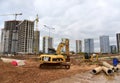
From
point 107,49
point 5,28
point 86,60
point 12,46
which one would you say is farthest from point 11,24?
point 86,60

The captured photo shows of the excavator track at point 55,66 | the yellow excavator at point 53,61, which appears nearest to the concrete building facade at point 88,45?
the excavator track at point 55,66

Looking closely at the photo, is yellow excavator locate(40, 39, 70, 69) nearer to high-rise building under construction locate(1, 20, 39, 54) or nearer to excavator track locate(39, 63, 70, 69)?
excavator track locate(39, 63, 70, 69)

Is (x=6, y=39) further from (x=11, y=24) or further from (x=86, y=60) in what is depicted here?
(x=86, y=60)

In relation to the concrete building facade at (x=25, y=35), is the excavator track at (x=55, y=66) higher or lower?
lower

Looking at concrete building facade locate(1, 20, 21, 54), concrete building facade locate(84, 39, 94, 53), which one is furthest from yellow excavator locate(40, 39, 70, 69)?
concrete building facade locate(84, 39, 94, 53)

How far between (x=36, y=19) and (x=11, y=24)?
5091 cm

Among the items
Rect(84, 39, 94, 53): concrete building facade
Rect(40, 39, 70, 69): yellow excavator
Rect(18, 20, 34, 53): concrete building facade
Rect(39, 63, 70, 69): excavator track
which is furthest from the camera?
Rect(84, 39, 94, 53): concrete building facade

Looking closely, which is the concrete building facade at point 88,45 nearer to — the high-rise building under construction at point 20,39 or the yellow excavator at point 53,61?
the high-rise building under construction at point 20,39

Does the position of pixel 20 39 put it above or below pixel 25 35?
below

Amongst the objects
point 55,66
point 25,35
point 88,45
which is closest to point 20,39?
point 25,35

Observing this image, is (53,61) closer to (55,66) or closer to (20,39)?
(55,66)

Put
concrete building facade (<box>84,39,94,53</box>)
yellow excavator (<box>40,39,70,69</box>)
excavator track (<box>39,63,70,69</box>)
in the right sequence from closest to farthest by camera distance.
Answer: yellow excavator (<box>40,39,70,69</box>), excavator track (<box>39,63,70,69</box>), concrete building facade (<box>84,39,94,53</box>)

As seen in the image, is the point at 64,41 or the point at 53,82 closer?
the point at 53,82

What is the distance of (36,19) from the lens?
79812 millimetres
